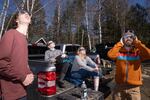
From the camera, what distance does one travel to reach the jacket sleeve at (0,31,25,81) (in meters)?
3.75

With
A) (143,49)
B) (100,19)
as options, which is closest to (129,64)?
(143,49)

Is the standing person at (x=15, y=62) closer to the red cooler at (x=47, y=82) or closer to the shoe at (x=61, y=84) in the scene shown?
the red cooler at (x=47, y=82)

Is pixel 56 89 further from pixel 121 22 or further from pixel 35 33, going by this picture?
pixel 35 33

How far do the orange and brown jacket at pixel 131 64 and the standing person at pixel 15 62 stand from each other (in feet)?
8.32

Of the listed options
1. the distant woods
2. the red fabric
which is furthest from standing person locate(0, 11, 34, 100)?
the distant woods

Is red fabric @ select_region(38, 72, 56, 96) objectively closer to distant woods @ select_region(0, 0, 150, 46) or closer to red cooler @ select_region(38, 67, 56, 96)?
red cooler @ select_region(38, 67, 56, 96)

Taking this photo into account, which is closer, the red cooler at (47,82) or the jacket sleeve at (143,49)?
the red cooler at (47,82)

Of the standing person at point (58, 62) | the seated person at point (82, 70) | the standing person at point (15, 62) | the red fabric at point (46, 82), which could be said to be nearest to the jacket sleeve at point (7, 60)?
the standing person at point (15, 62)

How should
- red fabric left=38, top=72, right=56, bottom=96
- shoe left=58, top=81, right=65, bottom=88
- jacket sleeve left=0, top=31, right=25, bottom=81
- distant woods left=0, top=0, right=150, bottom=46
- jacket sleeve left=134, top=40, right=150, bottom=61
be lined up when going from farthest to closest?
distant woods left=0, top=0, right=150, bottom=46, jacket sleeve left=134, top=40, right=150, bottom=61, shoe left=58, top=81, right=65, bottom=88, red fabric left=38, top=72, right=56, bottom=96, jacket sleeve left=0, top=31, right=25, bottom=81

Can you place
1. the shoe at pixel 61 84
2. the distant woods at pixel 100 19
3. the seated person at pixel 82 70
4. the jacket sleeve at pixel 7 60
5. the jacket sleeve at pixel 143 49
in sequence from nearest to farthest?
the jacket sleeve at pixel 7 60
the shoe at pixel 61 84
the jacket sleeve at pixel 143 49
the seated person at pixel 82 70
the distant woods at pixel 100 19

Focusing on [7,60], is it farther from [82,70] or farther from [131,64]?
[82,70]

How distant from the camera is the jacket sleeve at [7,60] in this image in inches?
148

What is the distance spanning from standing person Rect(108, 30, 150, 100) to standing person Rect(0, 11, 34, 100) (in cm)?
255

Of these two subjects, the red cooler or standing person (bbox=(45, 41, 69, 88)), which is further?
standing person (bbox=(45, 41, 69, 88))
